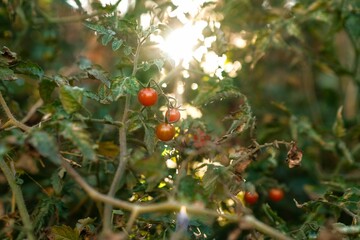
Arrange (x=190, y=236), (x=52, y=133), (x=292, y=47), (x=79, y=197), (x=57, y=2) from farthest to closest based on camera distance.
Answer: (x=292, y=47) < (x=57, y=2) < (x=79, y=197) < (x=190, y=236) < (x=52, y=133)

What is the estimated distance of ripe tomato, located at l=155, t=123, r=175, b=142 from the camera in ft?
3.66

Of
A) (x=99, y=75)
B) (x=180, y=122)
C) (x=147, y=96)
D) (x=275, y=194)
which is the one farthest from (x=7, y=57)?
(x=275, y=194)

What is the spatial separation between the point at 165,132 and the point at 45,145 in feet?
1.08

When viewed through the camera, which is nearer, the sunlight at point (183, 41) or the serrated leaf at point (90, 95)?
the serrated leaf at point (90, 95)

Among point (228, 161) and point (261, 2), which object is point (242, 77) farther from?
point (228, 161)

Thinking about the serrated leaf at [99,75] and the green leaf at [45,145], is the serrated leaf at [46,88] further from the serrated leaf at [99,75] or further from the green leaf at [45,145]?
the green leaf at [45,145]

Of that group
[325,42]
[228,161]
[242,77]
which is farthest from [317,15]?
[228,161]

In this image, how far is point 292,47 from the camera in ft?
6.55

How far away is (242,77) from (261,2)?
0.33m

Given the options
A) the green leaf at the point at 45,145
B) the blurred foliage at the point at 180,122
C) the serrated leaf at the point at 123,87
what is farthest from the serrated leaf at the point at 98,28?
the green leaf at the point at 45,145

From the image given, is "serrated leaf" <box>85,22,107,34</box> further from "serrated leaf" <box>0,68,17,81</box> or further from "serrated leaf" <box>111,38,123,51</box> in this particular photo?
"serrated leaf" <box>0,68,17,81</box>

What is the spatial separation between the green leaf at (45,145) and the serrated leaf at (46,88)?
0.98 feet

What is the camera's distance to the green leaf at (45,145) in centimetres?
83

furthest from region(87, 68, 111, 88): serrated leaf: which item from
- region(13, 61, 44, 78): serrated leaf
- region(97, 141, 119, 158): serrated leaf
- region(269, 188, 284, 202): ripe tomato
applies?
region(269, 188, 284, 202): ripe tomato
